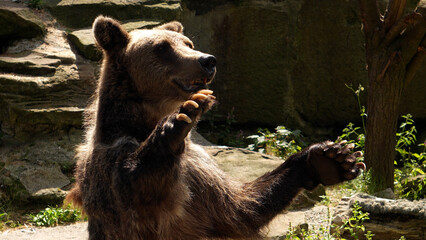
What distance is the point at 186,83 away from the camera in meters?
4.06

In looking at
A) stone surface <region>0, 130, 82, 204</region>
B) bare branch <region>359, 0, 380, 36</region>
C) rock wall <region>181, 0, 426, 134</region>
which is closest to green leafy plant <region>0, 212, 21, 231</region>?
stone surface <region>0, 130, 82, 204</region>

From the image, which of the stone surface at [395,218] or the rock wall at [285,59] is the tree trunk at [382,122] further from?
the rock wall at [285,59]

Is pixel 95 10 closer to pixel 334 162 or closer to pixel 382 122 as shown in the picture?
pixel 382 122

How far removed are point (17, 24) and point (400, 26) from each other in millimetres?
4997

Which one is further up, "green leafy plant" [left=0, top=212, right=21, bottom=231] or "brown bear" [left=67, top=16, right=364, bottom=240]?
"brown bear" [left=67, top=16, right=364, bottom=240]

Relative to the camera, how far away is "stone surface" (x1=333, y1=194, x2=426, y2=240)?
461cm

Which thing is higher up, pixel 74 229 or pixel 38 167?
pixel 38 167

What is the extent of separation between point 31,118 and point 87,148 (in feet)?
10.6

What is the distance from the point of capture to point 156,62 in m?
4.16

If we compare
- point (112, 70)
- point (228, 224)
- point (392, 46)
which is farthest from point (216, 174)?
A: point (392, 46)

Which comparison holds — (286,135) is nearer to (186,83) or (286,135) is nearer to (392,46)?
(392,46)

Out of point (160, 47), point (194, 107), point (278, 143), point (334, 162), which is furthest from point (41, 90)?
point (194, 107)

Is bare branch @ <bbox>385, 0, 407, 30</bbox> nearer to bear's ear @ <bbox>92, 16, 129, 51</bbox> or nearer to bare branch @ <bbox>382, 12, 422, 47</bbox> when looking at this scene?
bare branch @ <bbox>382, 12, 422, 47</bbox>

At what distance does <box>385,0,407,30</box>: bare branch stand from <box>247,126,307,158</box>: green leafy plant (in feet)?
7.26
